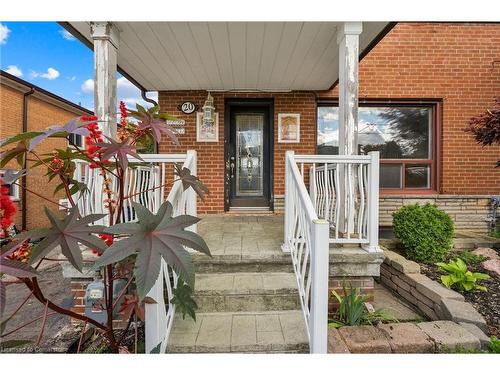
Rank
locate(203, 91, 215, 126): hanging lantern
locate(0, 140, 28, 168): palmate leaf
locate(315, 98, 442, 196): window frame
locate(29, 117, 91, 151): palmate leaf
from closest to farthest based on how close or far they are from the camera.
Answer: locate(29, 117, 91, 151): palmate leaf < locate(0, 140, 28, 168): palmate leaf < locate(203, 91, 215, 126): hanging lantern < locate(315, 98, 442, 196): window frame

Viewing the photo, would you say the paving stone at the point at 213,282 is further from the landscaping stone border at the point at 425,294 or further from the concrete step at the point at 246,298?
the landscaping stone border at the point at 425,294

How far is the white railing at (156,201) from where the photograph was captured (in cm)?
165

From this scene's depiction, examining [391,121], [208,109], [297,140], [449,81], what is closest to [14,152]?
[208,109]

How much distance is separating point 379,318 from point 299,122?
3406 mm

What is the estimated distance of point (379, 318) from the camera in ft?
7.57

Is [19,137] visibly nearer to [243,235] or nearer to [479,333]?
[243,235]

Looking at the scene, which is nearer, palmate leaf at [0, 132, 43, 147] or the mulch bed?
palmate leaf at [0, 132, 43, 147]

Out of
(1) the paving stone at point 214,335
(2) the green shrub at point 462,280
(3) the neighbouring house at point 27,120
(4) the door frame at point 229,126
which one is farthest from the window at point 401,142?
(3) the neighbouring house at point 27,120

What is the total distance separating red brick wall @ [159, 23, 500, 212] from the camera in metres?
4.75

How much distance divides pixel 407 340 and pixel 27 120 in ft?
30.7

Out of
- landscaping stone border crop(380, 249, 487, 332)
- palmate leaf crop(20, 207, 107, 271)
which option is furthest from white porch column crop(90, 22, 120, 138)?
landscaping stone border crop(380, 249, 487, 332)

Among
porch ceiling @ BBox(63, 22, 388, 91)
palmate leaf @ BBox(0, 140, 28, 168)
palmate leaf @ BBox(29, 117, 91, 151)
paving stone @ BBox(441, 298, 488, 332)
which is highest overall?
porch ceiling @ BBox(63, 22, 388, 91)

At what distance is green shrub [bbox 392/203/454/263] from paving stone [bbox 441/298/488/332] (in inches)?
35.1

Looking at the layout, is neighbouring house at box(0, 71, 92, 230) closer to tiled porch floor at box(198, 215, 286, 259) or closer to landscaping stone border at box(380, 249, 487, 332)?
tiled porch floor at box(198, 215, 286, 259)
